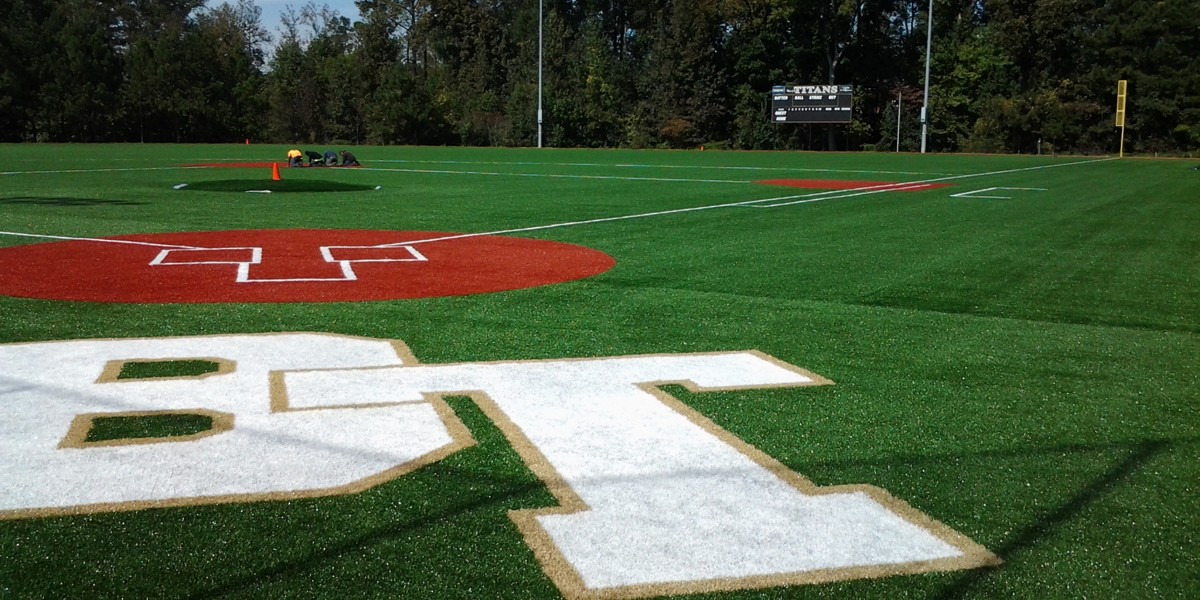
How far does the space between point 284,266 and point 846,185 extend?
16209 millimetres

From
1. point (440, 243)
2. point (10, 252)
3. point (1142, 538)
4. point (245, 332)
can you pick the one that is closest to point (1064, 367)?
point (1142, 538)

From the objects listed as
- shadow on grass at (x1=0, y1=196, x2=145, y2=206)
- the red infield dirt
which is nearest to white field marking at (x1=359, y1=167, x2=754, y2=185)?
the red infield dirt

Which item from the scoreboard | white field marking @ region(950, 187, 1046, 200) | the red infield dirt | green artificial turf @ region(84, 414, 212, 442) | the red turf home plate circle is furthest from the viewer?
the scoreboard

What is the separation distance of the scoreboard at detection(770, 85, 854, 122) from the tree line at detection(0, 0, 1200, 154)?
23.2 ft

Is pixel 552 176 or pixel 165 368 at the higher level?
pixel 552 176

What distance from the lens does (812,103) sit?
176 ft

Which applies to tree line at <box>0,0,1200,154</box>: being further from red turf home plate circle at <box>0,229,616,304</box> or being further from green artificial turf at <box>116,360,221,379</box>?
green artificial turf at <box>116,360,221,379</box>

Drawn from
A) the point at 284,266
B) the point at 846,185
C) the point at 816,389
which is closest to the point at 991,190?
the point at 846,185

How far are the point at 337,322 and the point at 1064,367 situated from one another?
439 centimetres

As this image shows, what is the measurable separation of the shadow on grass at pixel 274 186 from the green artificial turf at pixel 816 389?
451 cm

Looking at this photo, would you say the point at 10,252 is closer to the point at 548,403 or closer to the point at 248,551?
the point at 548,403

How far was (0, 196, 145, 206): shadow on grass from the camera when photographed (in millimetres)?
15641

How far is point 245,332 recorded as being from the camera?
630 cm

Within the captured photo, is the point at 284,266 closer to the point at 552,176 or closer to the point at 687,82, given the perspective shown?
the point at 552,176
